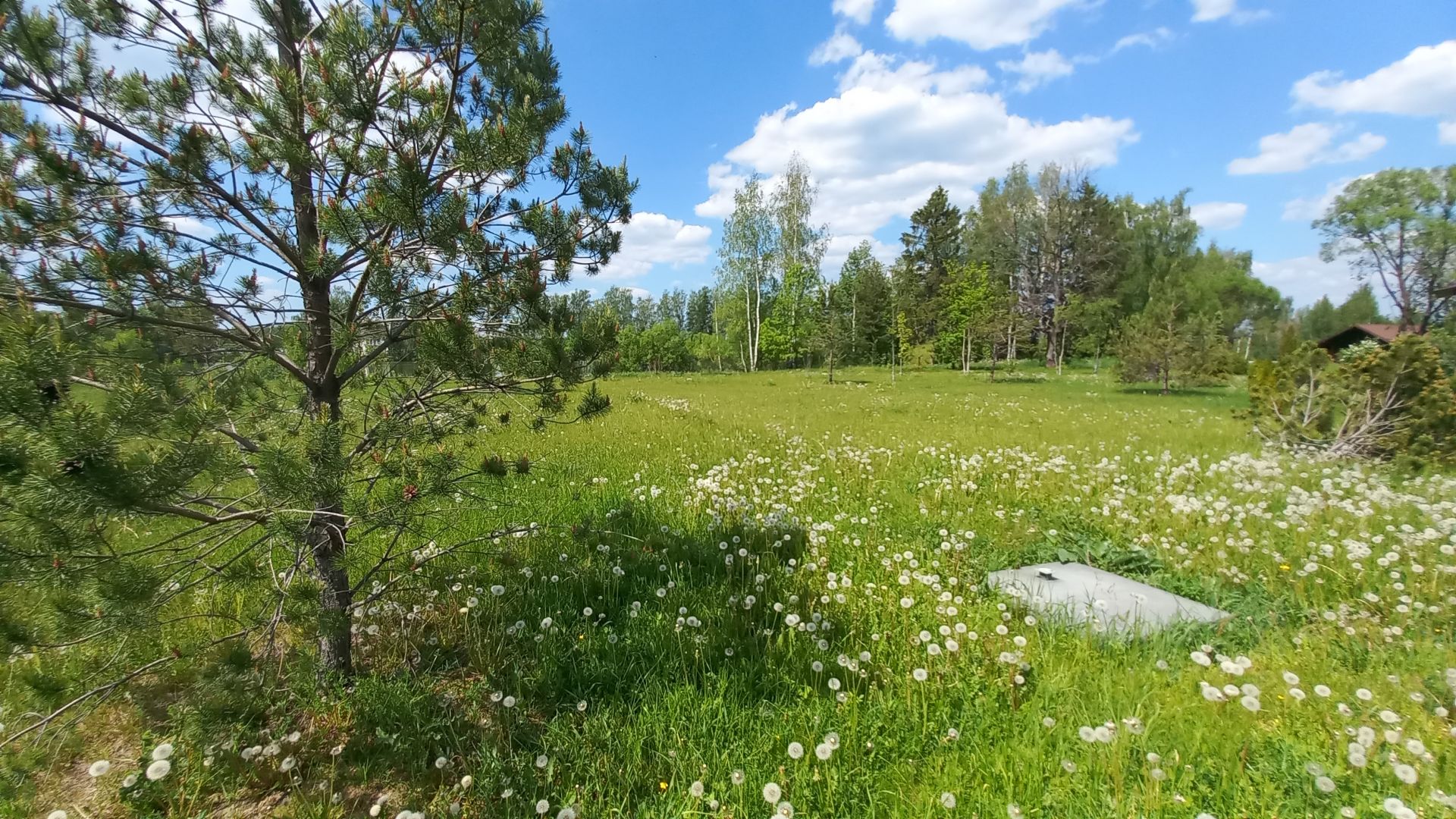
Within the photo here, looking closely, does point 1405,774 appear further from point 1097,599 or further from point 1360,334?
point 1360,334

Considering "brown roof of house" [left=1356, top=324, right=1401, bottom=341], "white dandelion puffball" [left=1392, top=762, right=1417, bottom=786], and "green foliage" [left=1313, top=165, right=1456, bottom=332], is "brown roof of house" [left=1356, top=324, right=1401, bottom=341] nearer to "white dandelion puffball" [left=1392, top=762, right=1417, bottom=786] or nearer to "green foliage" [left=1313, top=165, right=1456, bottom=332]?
"green foliage" [left=1313, top=165, right=1456, bottom=332]

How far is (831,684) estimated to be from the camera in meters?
2.51

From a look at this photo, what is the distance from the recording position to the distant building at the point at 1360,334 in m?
32.7

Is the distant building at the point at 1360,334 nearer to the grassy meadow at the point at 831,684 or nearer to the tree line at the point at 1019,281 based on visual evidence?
the tree line at the point at 1019,281

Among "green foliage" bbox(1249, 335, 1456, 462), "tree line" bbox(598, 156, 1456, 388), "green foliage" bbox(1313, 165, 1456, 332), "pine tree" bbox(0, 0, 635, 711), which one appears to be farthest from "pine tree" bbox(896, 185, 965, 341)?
"pine tree" bbox(0, 0, 635, 711)

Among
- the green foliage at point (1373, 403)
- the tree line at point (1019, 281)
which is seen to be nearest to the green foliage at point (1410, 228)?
the tree line at point (1019, 281)

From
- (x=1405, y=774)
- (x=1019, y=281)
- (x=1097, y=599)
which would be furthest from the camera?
(x=1019, y=281)

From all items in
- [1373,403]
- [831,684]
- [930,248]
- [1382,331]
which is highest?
[930,248]

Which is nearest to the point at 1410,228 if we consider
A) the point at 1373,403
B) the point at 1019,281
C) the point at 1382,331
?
the point at 1382,331

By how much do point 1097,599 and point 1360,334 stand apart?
166 ft

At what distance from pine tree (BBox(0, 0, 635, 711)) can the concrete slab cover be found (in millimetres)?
3219

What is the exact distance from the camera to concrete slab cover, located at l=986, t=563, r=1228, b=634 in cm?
328

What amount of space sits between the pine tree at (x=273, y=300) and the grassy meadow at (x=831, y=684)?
46 centimetres

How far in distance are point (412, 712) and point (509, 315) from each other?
1968 millimetres
